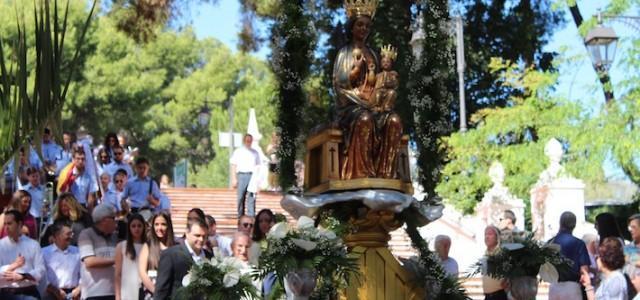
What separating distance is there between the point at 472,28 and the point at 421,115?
22715mm

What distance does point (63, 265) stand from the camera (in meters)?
10.9

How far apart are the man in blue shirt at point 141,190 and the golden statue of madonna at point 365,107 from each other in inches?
241

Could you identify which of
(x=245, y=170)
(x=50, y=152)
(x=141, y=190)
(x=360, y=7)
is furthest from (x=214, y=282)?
Answer: (x=245, y=170)

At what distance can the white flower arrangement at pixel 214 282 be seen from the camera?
27.9 ft

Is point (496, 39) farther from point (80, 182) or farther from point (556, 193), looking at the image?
point (80, 182)

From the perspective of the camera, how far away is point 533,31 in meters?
32.4

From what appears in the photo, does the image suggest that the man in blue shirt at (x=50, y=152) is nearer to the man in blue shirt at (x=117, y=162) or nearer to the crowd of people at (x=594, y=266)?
the man in blue shirt at (x=117, y=162)

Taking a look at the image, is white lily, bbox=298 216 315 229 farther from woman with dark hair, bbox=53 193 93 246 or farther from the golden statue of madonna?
woman with dark hair, bbox=53 193 93 246

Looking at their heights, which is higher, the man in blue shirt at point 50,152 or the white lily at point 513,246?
the man in blue shirt at point 50,152

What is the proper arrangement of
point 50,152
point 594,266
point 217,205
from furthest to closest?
point 217,205 → point 50,152 → point 594,266

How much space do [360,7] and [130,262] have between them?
3.09m

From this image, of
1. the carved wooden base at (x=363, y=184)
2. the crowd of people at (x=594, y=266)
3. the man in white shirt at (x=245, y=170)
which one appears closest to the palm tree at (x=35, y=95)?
the crowd of people at (x=594, y=266)

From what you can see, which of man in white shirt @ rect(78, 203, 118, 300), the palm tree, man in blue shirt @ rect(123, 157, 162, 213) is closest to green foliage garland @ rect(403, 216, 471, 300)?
man in white shirt @ rect(78, 203, 118, 300)

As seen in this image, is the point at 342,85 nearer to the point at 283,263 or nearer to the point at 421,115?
the point at 421,115
